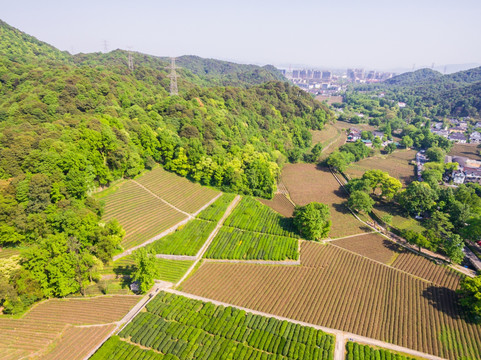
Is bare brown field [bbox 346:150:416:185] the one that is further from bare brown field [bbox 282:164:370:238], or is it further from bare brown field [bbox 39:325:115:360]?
bare brown field [bbox 39:325:115:360]

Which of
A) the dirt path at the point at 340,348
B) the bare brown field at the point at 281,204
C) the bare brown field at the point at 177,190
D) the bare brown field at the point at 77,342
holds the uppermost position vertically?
the bare brown field at the point at 177,190

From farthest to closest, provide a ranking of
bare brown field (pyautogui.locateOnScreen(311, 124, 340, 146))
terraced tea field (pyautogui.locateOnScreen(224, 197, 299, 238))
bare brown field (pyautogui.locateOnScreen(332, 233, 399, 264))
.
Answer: bare brown field (pyautogui.locateOnScreen(311, 124, 340, 146)) < terraced tea field (pyautogui.locateOnScreen(224, 197, 299, 238)) < bare brown field (pyautogui.locateOnScreen(332, 233, 399, 264))

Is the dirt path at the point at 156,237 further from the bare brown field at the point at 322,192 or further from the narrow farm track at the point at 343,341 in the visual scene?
the bare brown field at the point at 322,192

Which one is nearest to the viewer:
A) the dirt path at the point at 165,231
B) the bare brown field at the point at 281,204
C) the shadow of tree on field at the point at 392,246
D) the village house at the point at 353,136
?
the dirt path at the point at 165,231

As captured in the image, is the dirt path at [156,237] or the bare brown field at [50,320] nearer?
the bare brown field at [50,320]

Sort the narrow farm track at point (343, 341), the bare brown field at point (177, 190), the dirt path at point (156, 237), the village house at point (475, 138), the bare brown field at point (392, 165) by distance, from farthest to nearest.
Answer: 1. the village house at point (475, 138)
2. the bare brown field at point (392, 165)
3. the bare brown field at point (177, 190)
4. the dirt path at point (156, 237)
5. the narrow farm track at point (343, 341)

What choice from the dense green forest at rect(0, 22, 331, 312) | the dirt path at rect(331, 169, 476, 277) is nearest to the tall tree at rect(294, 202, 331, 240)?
the dirt path at rect(331, 169, 476, 277)

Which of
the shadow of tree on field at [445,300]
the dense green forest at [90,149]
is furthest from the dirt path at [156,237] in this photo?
the shadow of tree on field at [445,300]

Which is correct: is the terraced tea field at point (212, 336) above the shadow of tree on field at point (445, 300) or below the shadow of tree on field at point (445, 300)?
below
